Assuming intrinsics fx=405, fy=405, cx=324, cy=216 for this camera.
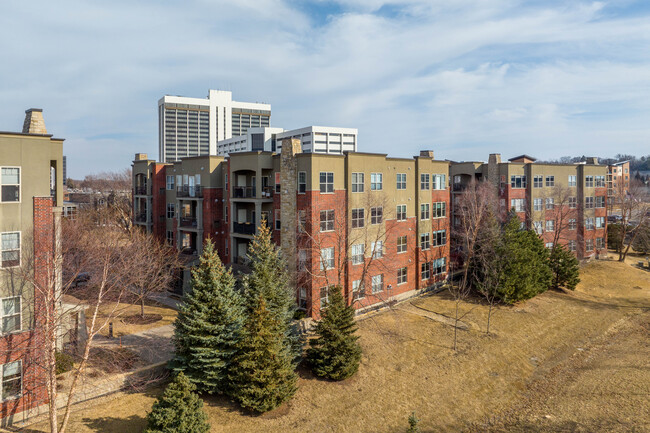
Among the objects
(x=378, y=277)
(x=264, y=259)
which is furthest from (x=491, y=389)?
(x=264, y=259)

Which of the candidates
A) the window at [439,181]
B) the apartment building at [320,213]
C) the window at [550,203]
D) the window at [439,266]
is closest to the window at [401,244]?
the apartment building at [320,213]

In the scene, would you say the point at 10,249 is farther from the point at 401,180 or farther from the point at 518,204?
the point at 518,204

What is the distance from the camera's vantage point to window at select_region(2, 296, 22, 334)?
17344 mm

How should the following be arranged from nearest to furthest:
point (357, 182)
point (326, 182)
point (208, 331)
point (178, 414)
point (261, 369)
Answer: point (178, 414) → point (261, 369) → point (208, 331) → point (326, 182) → point (357, 182)

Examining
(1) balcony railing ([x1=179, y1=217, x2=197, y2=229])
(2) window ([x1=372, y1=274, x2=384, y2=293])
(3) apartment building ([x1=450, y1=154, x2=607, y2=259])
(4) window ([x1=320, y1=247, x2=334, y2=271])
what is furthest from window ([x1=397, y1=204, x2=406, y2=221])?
(1) balcony railing ([x1=179, y1=217, x2=197, y2=229])

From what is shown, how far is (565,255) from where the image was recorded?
139 feet

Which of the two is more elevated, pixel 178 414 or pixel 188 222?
pixel 188 222

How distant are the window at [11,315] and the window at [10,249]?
60.4 inches

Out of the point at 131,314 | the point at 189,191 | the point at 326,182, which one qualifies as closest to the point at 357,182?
the point at 326,182

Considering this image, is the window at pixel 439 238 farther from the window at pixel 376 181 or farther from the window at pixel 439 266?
the window at pixel 376 181

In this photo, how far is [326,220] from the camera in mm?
31078

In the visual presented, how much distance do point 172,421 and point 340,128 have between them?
141 meters

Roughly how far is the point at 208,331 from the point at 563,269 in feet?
122

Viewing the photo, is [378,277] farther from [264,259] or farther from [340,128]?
[340,128]
